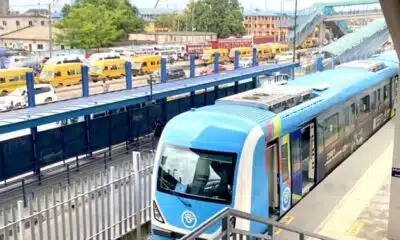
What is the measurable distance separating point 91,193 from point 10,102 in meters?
16.5

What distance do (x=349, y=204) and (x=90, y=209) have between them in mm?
5502

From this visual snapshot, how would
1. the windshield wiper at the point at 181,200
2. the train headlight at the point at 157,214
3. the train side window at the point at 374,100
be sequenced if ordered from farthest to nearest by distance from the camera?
the train side window at the point at 374,100 < the train headlight at the point at 157,214 < the windshield wiper at the point at 181,200

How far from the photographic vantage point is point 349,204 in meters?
9.94

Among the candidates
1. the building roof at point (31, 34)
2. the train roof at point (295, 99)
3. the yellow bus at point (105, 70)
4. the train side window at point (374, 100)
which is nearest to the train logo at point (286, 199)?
the train roof at point (295, 99)

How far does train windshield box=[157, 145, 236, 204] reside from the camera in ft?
23.4

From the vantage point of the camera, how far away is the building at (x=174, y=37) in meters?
68.2

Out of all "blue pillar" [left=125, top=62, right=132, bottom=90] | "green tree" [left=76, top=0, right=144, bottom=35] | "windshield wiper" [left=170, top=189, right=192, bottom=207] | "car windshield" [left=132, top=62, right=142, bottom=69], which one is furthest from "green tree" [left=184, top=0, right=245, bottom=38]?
"windshield wiper" [left=170, top=189, right=192, bottom=207]

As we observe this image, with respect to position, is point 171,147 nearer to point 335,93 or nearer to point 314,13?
point 335,93

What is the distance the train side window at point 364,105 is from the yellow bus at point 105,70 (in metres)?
23.6

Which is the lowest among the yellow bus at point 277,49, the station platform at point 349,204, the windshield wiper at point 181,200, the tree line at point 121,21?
the station platform at point 349,204

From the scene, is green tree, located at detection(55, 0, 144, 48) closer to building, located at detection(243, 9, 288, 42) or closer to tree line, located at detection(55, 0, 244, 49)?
tree line, located at detection(55, 0, 244, 49)

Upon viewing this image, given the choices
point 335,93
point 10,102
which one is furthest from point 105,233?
point 10,102

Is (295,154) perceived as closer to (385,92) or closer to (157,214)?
(157,214)

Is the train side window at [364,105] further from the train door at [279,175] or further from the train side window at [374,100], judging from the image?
the train door at [279,175]
